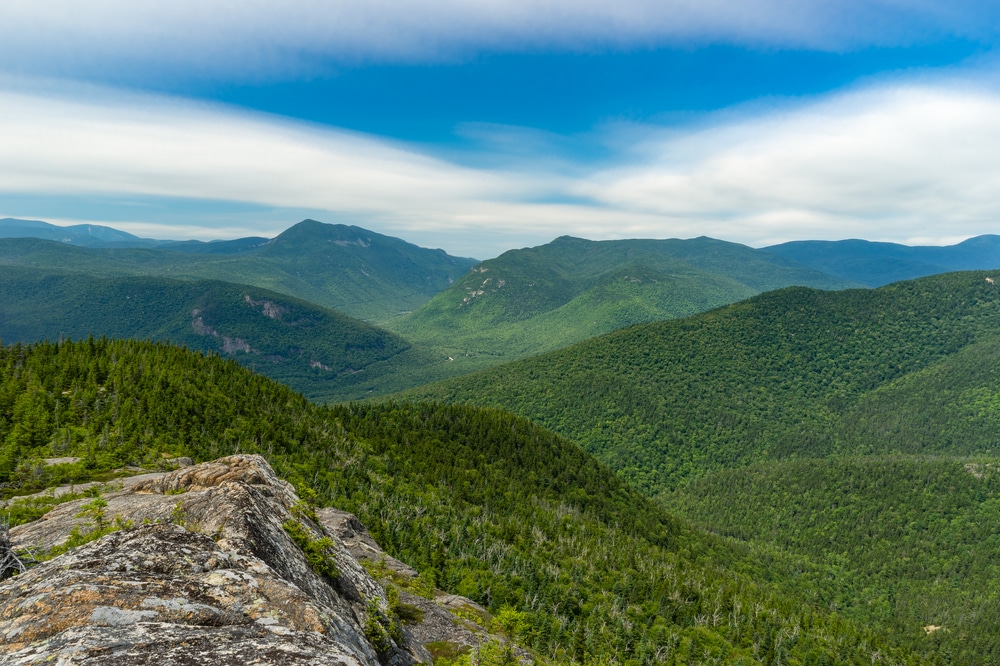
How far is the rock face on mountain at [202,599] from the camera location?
11531 mm

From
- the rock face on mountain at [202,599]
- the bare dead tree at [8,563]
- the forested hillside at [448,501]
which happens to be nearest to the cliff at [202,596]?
the rock face on mountain at [202,599]

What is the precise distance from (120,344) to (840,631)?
192308 mm

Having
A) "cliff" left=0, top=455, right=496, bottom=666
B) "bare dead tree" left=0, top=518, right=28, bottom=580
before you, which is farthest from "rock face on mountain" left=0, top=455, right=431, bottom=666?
"bare dead tree" left=0, top=518, right=28, bottom=580

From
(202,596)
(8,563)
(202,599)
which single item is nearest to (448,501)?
(8,563)

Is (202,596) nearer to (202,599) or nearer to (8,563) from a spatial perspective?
(202,599)

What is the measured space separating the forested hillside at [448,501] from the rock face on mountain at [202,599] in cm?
1173

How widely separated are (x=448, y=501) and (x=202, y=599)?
99.5m

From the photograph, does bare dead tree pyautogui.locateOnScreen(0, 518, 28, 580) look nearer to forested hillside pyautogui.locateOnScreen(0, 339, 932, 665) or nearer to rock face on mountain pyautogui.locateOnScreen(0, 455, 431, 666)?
rock face on mountain pyautogui.locateOnScreen(0, 455, 431, 666)

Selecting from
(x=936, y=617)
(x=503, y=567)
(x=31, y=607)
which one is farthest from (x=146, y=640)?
(x=936, y=617)

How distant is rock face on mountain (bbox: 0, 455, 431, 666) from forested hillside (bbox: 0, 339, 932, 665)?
1173 cm

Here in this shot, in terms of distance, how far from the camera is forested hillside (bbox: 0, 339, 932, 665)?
6381cm

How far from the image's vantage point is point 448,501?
10812 centimetres

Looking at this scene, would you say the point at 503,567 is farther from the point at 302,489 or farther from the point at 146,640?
the point at 146,640

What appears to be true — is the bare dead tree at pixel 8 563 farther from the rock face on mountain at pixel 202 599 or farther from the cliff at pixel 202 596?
the rock face on mountain at pixel 202 599
